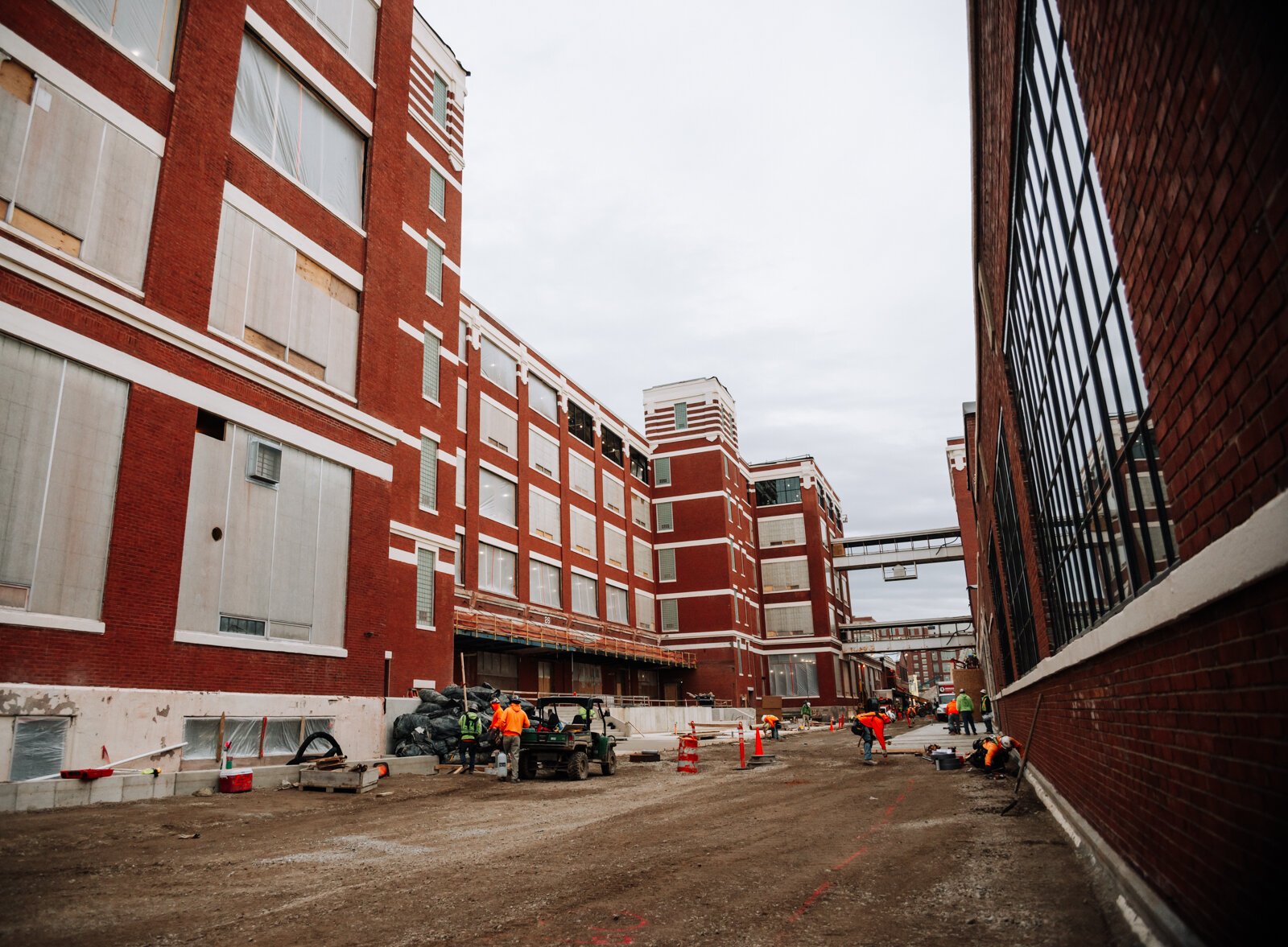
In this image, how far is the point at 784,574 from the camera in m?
72.8

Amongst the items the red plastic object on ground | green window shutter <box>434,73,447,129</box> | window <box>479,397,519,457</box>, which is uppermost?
green window shutter <box>434,73,447,129</box>

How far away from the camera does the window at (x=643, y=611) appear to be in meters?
60.0

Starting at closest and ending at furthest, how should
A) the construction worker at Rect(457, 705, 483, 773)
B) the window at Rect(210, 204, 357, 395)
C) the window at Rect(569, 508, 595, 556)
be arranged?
the window at Rect(210, 204, 357, 395)
the construction worker at Rect(457, 705, 483, 773)
the window at Rect(569, 508, 595, 556)

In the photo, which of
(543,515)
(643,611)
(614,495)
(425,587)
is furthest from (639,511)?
(425,587)

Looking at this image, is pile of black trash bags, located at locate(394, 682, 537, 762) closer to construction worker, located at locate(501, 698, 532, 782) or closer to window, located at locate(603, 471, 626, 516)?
construction worker, located at locate(501, 698, 532, 782)

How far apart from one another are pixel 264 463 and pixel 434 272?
1651 centimetres

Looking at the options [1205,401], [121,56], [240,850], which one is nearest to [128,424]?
[121,56]

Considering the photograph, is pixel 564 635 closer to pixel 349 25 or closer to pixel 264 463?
pixel 264 463

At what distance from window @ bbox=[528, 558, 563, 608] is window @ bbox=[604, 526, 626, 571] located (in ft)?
24.9

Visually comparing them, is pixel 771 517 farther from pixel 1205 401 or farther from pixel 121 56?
pixel 1205 401

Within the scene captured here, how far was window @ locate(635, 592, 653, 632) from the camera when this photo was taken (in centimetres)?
6002

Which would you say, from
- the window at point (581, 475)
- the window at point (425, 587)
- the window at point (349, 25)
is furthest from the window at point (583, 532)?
the window at point (349, 25)

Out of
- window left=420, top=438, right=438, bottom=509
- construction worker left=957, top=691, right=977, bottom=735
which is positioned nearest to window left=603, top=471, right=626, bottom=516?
window left=420, top=438, right=438, bottom=509

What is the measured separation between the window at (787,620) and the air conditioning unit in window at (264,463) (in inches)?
2314
